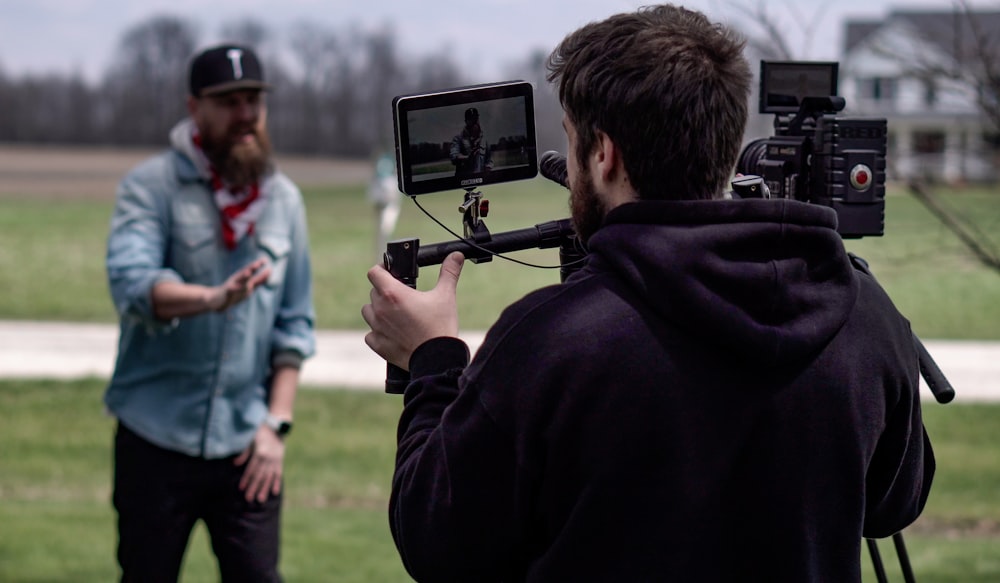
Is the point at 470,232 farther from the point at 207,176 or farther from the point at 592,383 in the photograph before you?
the point at 207,176

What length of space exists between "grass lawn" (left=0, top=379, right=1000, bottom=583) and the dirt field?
36.1 m

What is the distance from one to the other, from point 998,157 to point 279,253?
3.16 meters

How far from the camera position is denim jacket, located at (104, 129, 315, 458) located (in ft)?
12.1

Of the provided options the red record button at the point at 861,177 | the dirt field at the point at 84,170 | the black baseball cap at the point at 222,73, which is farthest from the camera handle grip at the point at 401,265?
the dirt field at the point at 84,170

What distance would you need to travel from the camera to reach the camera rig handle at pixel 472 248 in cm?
188

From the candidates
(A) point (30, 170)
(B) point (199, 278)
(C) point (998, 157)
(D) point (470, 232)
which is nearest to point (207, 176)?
(B) point (199, 278)

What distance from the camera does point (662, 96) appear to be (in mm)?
1611

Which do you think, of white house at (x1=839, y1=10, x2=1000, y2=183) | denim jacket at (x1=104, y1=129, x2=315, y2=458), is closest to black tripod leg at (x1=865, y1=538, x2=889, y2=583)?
white house at (x1=839, y1=10, x2=1000, y2=183)

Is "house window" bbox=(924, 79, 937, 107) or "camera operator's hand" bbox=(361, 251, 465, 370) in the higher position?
"house window" bbox=(924, 79, 937, 107)

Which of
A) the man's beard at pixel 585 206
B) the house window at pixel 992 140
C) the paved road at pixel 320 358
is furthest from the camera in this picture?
the paved road at pixel 320 358

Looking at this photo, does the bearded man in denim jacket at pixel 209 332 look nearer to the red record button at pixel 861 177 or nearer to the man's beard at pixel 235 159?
the man's beard at pixel 235 159

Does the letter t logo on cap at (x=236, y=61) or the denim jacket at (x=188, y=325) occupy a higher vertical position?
the letter t logo on cap at (x=236, y=61)

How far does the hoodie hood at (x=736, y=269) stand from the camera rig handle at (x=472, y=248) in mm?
314

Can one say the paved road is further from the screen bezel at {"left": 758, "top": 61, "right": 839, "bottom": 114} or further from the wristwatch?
the screen bezel at {"left": 758, "top": 61, "right": 839, "bottom": 114}
